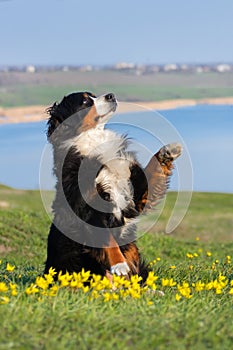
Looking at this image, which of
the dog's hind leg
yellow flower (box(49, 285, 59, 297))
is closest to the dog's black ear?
the dog's hind leg

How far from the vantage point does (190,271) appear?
857 centimetres

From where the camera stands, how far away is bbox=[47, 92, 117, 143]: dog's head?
6809mm

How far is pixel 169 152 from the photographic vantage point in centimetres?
685

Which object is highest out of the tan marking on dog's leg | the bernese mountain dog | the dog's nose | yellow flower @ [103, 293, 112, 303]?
the dog's nose

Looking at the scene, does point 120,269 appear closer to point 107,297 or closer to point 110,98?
point 107,297

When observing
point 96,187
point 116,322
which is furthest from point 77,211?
point 116,322

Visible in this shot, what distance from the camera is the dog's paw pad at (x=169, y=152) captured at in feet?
22.5

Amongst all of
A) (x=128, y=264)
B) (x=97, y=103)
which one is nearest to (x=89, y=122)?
(x=97, y=103)

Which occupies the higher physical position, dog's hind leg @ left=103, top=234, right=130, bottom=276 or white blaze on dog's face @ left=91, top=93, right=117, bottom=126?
white blaze on dog's face @ left=91, top=93, right=117, bottom=126

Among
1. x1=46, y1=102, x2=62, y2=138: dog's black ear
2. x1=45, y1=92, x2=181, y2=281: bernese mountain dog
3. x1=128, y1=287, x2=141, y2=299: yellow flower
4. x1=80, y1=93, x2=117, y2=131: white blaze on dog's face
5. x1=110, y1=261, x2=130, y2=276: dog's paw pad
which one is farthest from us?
x1=46, y1=102, x2=62, y2=138: dog's black ear

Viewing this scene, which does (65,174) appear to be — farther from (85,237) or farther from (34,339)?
(34,339)

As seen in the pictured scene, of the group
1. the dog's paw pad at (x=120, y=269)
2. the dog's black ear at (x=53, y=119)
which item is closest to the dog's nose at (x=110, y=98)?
the dog's black ear at (x=53, y=119)

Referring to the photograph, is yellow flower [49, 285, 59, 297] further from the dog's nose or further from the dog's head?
the dog's nose

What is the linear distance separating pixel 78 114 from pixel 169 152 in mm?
991
